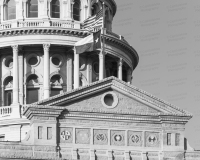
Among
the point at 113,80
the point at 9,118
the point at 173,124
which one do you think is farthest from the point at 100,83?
the point at 9,118

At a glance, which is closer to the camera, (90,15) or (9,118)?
(9,118)

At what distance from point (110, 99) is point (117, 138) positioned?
2.55 metres

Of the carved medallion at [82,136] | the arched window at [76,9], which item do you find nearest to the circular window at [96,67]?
the arched window at [76,9]

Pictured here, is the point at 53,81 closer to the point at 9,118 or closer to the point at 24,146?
the point at 9,118

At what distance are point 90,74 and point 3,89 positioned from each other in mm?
7784

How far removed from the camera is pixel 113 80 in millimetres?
60750

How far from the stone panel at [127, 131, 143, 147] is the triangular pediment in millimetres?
1344

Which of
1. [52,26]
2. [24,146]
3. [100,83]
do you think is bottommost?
[24,146]

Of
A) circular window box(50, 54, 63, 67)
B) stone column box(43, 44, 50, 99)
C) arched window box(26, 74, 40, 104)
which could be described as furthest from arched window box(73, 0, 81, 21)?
arched window box(26, 74, 40, 104)

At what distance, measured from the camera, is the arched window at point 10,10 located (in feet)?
280

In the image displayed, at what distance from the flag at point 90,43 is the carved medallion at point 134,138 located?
1317 centimetres

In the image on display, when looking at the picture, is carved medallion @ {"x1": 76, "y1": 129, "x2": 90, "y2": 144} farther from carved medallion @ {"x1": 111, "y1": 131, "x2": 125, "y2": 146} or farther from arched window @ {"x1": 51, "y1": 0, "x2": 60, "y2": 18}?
arched window @ {"x1": 51, "y1": 0, "x2": 60, "y2": 18}

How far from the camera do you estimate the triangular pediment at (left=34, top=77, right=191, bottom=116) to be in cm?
5988

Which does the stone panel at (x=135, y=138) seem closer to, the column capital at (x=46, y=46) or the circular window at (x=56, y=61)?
the column capital at (x=46, y=46)
